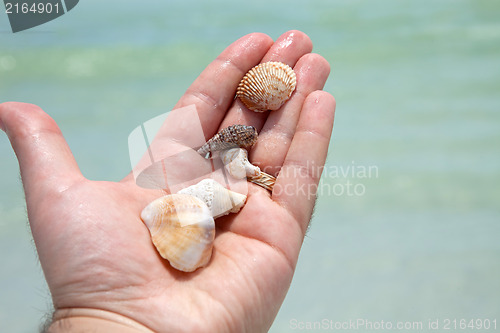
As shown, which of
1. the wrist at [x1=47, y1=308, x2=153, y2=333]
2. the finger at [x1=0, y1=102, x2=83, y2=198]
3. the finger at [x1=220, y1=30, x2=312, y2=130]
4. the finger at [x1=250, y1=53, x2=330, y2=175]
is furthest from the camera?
the finger at [x1=220, y1=30, x2=312, y2=130]

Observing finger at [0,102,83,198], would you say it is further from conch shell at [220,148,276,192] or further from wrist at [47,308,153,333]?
conch shell at [220,148,276,192]

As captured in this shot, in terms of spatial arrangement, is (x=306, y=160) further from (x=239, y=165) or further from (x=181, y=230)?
(x=181, y=230)

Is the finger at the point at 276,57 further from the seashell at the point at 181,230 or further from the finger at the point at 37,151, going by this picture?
the finger at the point at 37,151

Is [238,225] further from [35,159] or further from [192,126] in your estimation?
[35,159]

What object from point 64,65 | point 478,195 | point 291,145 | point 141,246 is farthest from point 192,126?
point 64,65

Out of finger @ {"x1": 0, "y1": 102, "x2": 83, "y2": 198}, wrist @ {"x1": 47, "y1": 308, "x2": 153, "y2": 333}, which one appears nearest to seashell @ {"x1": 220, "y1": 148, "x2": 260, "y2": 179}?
finger @ {"x1": 0, "y1": 102, "x2": 83, "y2": 198}

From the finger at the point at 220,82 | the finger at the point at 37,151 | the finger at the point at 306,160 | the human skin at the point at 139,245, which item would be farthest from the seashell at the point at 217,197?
the finger at the point at 37,151
